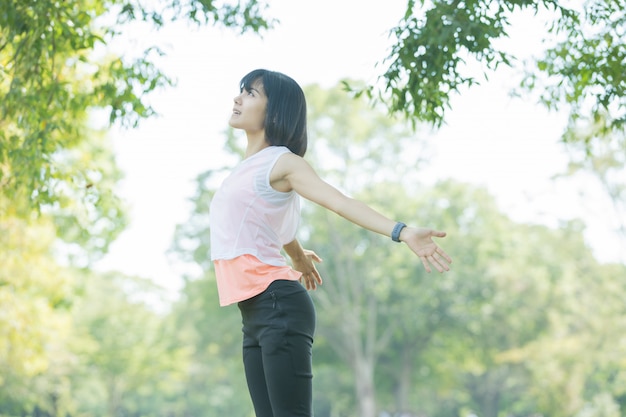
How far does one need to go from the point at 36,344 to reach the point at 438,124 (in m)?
12.9

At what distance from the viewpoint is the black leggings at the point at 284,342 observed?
2.83 metres

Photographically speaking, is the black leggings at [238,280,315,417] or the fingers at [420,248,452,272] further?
the black leggings at [238,280,315,417]

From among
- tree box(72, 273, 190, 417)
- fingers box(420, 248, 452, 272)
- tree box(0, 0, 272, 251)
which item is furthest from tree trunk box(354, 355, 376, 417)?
fingers box(420, 248, 452, 272)

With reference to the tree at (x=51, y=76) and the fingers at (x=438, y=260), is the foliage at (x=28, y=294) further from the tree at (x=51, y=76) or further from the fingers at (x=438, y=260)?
the fingers at (x=438, y=260)

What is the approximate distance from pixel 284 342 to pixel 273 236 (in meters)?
0.41

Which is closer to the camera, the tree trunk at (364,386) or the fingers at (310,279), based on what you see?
the fingers at (310,279)

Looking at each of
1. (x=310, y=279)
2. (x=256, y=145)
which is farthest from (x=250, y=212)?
(x=310, y=279)

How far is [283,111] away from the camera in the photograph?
3.17 meters

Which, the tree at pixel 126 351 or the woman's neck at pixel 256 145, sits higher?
the tree at pixel 126 351

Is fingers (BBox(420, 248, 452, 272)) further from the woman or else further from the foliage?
the foliage

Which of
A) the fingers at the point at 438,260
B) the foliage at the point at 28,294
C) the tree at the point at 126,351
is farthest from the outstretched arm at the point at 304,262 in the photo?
the tree at the point at 126,351

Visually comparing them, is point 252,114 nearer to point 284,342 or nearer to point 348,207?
point 348,207

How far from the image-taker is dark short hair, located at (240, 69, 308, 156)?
3.16 m

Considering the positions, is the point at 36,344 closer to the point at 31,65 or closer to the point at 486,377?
the point at 31,65
